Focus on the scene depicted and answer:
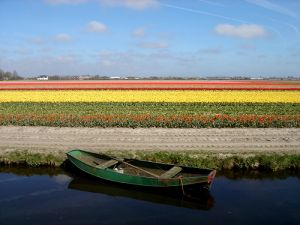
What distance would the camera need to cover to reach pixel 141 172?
1531cm

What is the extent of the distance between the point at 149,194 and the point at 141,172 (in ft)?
4.81

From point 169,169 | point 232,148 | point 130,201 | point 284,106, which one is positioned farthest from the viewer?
point 284,106

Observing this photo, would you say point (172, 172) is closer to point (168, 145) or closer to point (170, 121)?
point (168, 145)

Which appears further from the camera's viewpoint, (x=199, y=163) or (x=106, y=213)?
(x=199, y=163)

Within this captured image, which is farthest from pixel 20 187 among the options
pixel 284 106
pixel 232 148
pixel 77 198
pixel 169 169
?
pixel 284 106

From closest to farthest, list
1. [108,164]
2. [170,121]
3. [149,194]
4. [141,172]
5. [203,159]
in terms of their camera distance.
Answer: [149,194]
[141,172]
[108,164]
[203,159]
[170,121]

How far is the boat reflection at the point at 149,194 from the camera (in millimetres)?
13188

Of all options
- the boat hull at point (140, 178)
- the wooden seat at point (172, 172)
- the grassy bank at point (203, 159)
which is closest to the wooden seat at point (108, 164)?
the boat hull at point (140, 178)

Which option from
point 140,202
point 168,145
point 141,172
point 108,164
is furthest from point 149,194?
point 168,145

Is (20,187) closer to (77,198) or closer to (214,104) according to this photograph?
(77,198)

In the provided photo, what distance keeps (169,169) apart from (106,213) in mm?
3499

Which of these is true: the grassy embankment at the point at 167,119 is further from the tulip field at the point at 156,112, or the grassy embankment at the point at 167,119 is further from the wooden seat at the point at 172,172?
the wooden seat at the point at 172,172

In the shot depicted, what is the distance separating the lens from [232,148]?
18984 mm

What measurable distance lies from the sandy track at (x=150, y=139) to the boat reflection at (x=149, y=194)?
14.1ft
